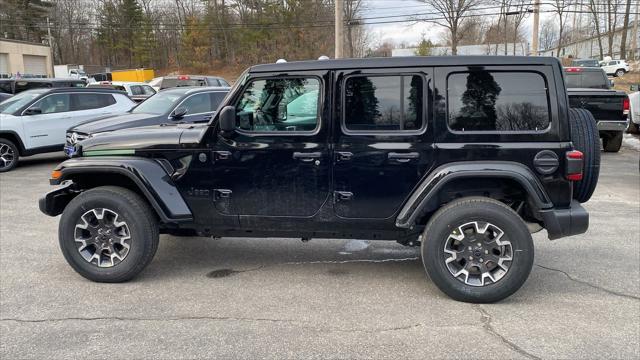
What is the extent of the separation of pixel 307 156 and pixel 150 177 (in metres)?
1.37

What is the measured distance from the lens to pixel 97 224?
4352 millimetres

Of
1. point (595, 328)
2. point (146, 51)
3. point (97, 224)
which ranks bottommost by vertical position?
point (595, 328)

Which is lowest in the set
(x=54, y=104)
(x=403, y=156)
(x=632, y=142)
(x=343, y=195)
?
(x=632, y=142)

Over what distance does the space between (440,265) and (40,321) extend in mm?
3070

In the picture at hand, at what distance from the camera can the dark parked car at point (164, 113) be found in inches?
359

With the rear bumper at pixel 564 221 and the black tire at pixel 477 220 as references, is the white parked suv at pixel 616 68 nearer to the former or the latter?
the rear bumper at pixel 564 221

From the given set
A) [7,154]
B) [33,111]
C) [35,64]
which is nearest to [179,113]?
[33,111]

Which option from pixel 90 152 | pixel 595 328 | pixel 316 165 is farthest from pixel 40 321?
pixel 595 328

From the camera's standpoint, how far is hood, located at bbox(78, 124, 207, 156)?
14.0 ft

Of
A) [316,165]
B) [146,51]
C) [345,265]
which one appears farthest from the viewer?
[146,51]

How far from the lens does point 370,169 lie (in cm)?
402

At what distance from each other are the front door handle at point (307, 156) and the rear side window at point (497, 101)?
111 cm

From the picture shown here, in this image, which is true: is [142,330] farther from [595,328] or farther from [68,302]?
[595,328]

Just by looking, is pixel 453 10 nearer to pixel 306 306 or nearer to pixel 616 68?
pixel 616 68
